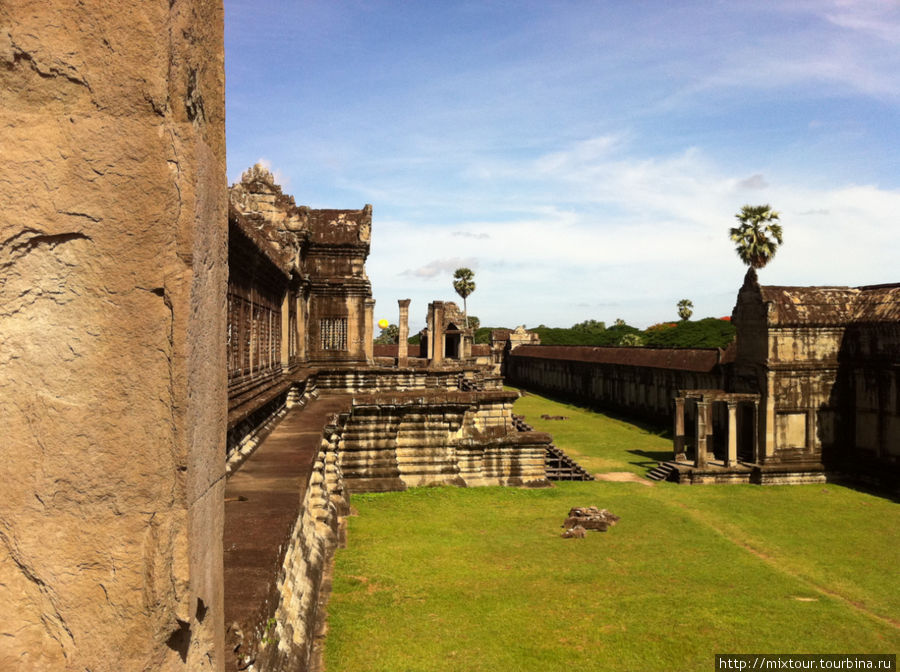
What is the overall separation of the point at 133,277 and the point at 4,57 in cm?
72

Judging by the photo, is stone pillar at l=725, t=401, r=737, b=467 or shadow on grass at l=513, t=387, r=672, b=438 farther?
shadow on grass at l=513, t=387, r=672, b=438

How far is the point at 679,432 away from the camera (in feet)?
76.5

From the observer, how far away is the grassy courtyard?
7.93 m

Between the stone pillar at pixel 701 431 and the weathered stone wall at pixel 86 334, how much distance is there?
2126 centimetres

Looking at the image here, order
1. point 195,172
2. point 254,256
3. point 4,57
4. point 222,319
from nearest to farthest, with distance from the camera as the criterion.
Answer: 1. point 4,57
2. point 195,172
3. point 222,319
4. point 254,256

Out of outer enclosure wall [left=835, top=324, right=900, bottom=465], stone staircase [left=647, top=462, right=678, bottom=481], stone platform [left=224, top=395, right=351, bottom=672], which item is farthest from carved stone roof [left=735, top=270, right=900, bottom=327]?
stone platform [left=224, top=395, right=351, bottom=672]

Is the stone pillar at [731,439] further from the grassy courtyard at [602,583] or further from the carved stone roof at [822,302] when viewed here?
the grassy courtyard at [602,583]

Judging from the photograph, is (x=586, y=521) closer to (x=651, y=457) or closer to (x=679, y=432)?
(x=679, y=432)

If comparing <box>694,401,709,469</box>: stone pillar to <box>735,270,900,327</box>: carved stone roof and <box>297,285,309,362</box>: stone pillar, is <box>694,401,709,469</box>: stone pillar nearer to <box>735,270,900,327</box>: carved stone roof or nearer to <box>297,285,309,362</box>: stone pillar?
<box>735,270,900,327</box>: carved stone roof

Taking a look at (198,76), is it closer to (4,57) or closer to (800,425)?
(4,57)

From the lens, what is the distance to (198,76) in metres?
2.12

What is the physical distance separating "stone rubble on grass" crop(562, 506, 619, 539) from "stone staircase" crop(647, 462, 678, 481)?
22.0 feet

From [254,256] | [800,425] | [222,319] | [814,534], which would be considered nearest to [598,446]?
[800,425]

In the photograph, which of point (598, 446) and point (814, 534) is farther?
point (598, 446)
